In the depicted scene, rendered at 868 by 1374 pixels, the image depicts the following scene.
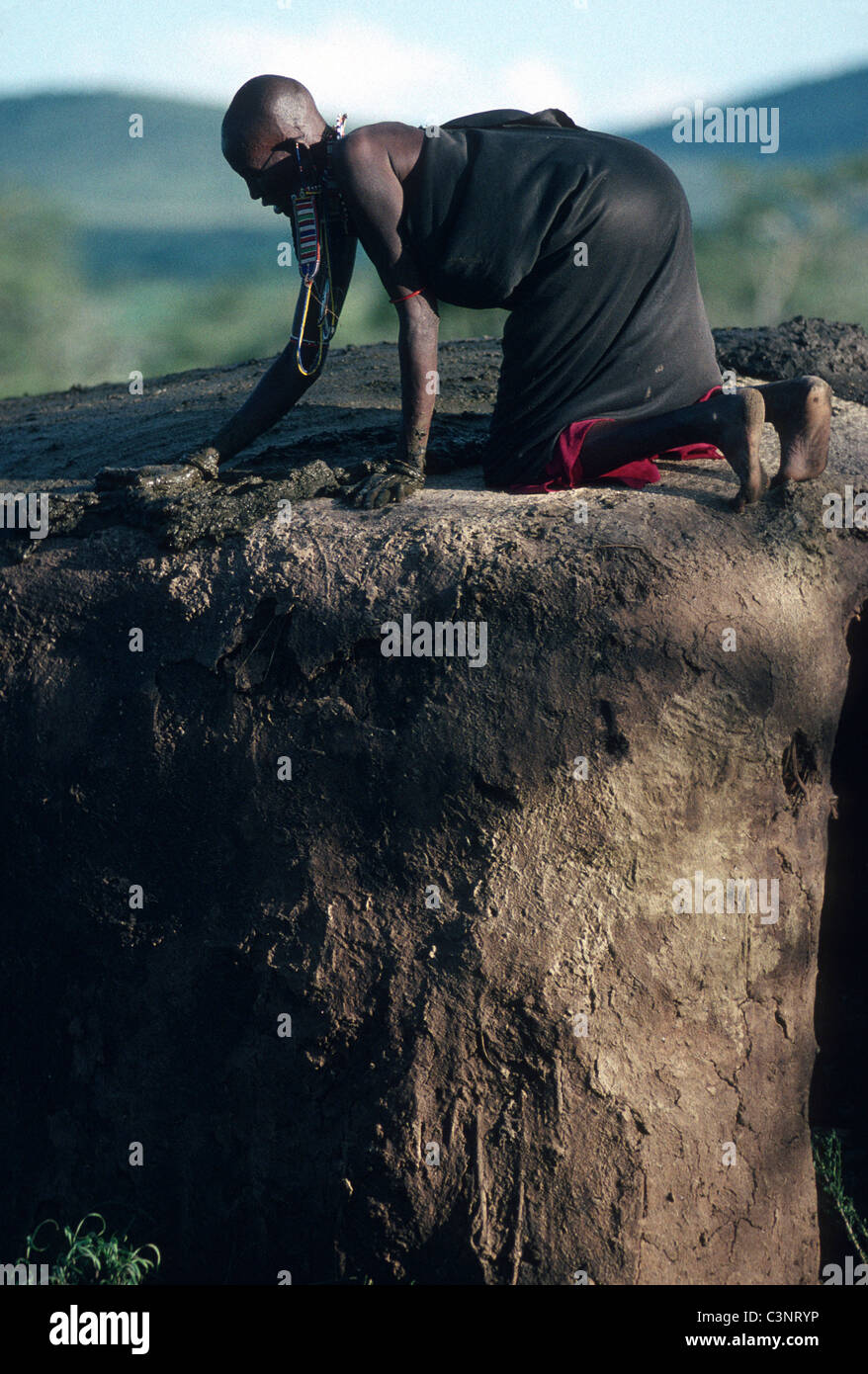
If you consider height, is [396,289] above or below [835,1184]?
above

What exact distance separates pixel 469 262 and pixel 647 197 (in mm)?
433

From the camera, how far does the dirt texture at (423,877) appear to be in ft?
8.00

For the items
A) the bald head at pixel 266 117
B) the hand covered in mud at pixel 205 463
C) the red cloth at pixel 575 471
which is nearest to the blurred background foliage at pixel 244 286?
the hand covered in mud at pixel 205 463

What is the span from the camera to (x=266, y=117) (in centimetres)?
275

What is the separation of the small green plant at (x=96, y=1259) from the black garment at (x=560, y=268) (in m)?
1.78

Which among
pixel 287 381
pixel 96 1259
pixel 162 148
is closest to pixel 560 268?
pixel 287 381

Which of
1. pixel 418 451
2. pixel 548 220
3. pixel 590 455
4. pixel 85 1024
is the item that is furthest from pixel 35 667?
pixel 548 220

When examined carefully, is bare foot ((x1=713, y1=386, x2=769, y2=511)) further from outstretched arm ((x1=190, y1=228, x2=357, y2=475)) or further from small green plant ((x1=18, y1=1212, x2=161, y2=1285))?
small green plant ((x1=18, y1=1212, x2=161, y2=1285))

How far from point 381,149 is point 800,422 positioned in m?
→ 1.03

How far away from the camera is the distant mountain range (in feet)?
208

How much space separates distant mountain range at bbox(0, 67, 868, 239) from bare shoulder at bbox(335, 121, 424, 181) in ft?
195

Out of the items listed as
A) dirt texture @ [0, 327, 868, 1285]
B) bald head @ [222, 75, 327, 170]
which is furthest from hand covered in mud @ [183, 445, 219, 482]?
bald head @ [222, 75, 327, 170]

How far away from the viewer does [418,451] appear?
286cm

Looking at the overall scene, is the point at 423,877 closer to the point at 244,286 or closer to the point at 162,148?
the point at 244,286
